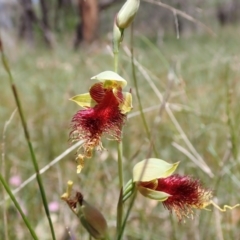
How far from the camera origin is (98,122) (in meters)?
0.68

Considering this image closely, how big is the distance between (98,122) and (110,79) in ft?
0.19

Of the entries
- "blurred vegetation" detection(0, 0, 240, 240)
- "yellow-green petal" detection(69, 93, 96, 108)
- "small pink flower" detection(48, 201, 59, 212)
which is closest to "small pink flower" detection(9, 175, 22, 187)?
"blurred vegetation" detection(0, 0, 240, 240)

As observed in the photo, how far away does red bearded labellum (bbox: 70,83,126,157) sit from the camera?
0.67 metres

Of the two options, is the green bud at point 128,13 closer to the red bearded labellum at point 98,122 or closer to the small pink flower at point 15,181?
the red bearded labellum at point 98,122

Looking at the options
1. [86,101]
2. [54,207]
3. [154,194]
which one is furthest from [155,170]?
[54,207]

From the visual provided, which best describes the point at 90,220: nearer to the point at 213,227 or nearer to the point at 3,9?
the point at 213,227

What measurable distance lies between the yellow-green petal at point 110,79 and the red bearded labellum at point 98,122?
0.02 metres

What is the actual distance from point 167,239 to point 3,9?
11248 millimetres

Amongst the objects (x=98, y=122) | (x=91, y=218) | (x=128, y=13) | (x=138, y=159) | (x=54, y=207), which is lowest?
(x=138, y=159)

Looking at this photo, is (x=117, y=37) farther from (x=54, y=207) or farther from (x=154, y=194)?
(x=54, y=207)

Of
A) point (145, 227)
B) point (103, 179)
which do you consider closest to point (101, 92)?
point (145, 227)

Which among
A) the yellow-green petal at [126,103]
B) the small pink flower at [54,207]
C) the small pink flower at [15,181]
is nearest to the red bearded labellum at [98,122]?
the yellow-green petal at [126,103]

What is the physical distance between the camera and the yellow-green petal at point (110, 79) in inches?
27.3

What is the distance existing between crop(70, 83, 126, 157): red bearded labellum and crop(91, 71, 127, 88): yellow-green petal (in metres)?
0.02
